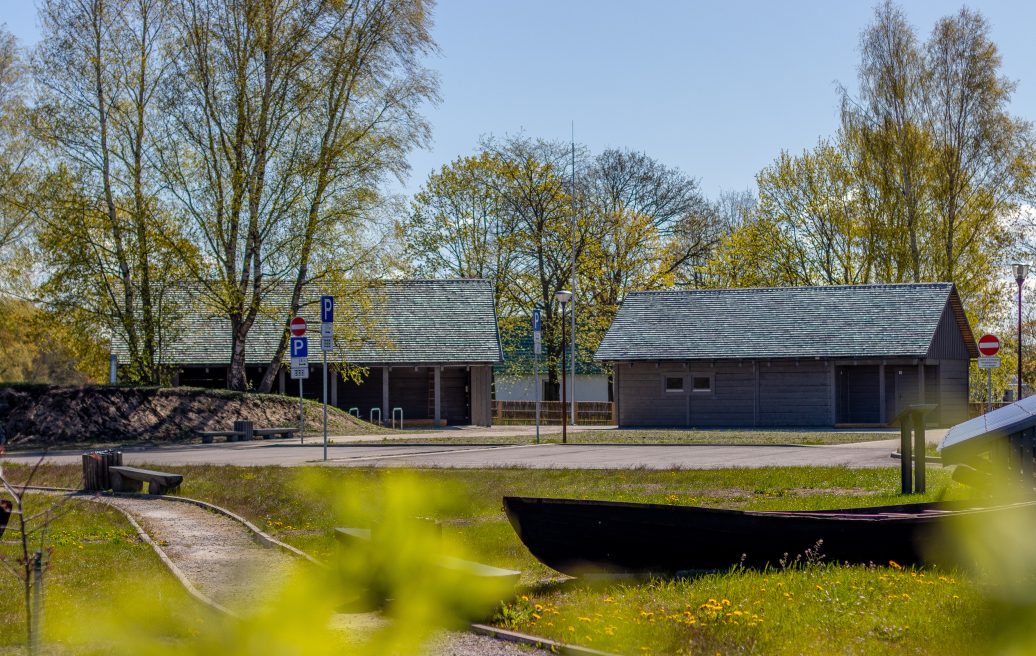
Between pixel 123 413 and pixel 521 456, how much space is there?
14.1m

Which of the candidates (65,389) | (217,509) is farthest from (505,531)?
(65,389)

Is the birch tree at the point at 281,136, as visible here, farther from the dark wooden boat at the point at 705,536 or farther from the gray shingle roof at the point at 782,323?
the dark wooden boat at the point at 705,536

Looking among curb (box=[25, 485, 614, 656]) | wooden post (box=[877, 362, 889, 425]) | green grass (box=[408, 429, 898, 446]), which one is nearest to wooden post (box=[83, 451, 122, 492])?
curb (box=[25, 485, 614, 656])

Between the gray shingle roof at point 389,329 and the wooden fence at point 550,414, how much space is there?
772cm

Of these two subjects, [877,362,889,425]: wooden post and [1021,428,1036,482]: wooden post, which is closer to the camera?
[1021,428,1036,482]: wooden post

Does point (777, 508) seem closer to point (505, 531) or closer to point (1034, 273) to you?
point (505, 531)

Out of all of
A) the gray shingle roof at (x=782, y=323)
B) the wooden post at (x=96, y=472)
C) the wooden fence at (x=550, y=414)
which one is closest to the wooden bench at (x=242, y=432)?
the wooden post at (x=96, y=472)

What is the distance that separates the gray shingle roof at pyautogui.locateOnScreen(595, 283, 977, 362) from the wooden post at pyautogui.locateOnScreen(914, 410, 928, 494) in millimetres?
27561

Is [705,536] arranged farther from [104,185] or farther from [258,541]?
[104,185]

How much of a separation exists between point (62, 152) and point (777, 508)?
92.4 feet

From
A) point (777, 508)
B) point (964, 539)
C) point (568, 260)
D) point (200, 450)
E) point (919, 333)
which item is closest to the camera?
point (964, 539)

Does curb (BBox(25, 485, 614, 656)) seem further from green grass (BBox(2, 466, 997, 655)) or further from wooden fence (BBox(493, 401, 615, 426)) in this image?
wooden fence (BBox(493, 401, 615, 426))

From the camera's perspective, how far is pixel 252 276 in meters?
36.9

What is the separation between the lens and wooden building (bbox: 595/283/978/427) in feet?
137
